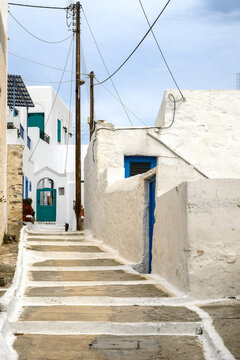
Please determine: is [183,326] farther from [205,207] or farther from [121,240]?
[121,240]

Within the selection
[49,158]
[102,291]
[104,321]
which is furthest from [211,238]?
[49,158]

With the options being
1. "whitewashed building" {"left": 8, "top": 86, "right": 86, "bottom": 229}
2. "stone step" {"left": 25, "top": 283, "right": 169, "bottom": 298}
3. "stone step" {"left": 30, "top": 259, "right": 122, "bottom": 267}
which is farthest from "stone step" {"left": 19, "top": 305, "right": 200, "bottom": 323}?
"whitewashed building" {"left": 8, "top": 86, "right": 86, "bottom": 229}

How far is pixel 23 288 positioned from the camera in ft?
20.2

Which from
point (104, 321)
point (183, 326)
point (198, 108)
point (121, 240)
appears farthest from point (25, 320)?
point (198, 108)

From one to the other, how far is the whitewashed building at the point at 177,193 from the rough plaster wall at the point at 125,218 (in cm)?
2

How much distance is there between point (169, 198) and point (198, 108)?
6.59 m

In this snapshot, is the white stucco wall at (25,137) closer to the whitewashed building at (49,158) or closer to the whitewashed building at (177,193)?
the whitewashed building at (49,158)

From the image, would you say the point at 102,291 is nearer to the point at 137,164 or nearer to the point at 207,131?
the point at 137,164

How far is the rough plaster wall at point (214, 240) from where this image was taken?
17.9 feet

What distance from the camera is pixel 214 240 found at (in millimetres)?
5516

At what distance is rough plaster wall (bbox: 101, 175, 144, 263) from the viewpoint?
8.82m

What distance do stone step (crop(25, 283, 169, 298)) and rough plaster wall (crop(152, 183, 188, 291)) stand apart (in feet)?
1.11

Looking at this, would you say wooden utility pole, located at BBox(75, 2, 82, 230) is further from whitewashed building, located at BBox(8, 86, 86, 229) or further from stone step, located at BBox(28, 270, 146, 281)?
stone step, located at BBox(28, 270, 146, 281)

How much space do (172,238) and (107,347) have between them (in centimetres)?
269
